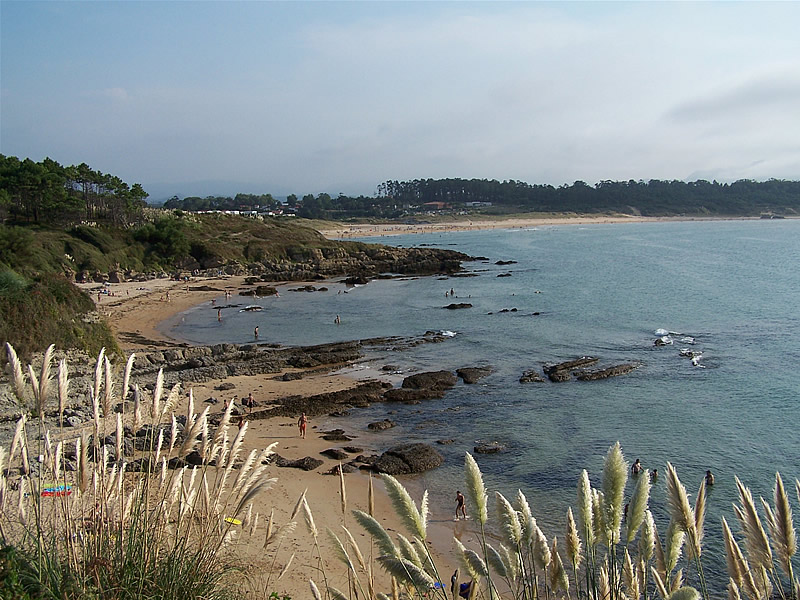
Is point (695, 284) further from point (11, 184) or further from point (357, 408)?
point (11, 184)

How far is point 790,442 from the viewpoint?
60.2 feet

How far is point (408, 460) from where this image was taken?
17031 millimetres

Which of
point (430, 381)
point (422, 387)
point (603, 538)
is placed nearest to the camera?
point (603, 538)

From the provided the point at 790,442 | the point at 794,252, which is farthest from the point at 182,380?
the point at 794,252

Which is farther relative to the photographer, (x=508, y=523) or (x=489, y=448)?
(x=489, y=448)

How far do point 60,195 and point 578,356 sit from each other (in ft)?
176

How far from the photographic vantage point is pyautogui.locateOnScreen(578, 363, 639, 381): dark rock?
84.2ft

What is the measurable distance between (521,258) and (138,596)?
256ft

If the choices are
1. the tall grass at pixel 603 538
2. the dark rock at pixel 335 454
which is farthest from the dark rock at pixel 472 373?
the tall grass at pixel 603 538

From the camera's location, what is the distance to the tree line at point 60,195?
58.5 metres

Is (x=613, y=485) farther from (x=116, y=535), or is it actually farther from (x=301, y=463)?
(x=301, y=463)

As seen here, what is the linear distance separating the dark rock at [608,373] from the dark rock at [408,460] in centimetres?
1026

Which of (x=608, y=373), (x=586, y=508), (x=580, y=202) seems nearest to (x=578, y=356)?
(x=608, y=373)

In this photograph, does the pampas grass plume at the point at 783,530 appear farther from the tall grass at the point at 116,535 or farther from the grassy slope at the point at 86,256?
the grassy slope at the point at 86,256
